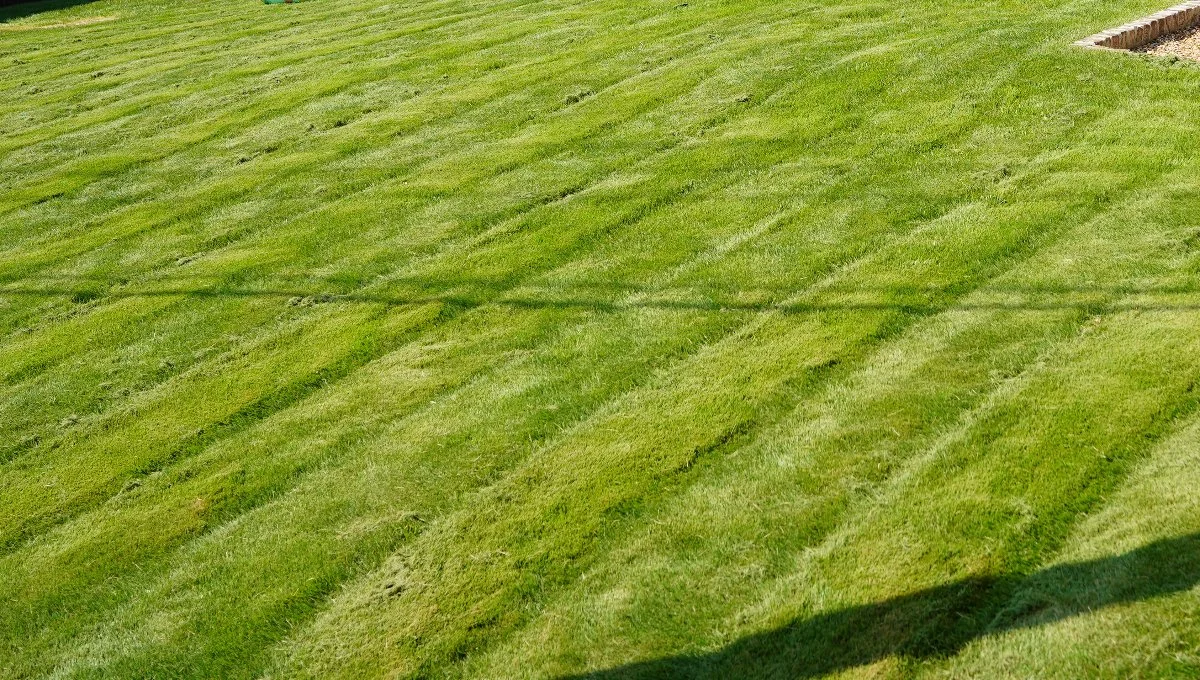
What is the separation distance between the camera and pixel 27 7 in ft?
97.0

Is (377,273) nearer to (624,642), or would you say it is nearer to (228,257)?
(228,257)

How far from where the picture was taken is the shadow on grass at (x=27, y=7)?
2813 centimetres

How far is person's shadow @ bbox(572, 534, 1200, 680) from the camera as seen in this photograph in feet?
13.9

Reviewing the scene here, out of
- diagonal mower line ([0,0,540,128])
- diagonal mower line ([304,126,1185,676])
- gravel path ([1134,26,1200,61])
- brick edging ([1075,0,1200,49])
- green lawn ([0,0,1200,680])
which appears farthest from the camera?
diagonal mower line ([0,0,540,128])

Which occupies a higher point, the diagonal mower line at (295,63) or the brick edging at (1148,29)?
the diagonal mower line at (295,63)

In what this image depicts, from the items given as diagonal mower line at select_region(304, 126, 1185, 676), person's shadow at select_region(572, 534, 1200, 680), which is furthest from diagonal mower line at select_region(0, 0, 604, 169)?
person's shadow at select_region(572, 534, 1200, 680)

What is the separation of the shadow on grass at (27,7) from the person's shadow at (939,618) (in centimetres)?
2949

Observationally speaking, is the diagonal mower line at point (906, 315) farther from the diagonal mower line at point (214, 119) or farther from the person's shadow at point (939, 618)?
the diagonal mower line at point (214, 119)

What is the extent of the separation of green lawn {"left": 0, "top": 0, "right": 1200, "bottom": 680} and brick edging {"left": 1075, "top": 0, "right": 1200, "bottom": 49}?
0.43 meters

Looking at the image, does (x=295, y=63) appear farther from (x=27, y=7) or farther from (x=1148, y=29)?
(x=27, y=7)

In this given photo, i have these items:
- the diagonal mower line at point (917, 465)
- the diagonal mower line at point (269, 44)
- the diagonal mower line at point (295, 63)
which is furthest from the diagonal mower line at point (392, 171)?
the diagonal mower line at point (917, 465)

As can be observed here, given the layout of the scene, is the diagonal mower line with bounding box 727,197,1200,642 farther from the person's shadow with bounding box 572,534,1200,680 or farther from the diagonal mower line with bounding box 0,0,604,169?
the diagonal mower line with bounding box 0,0,604,169

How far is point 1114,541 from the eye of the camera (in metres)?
4.61

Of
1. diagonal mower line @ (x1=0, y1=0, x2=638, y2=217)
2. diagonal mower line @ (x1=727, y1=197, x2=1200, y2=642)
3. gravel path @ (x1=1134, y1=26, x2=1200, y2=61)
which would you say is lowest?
diagonal mower line @ (x1=727, y1=197, x2=1200, y2=642)
